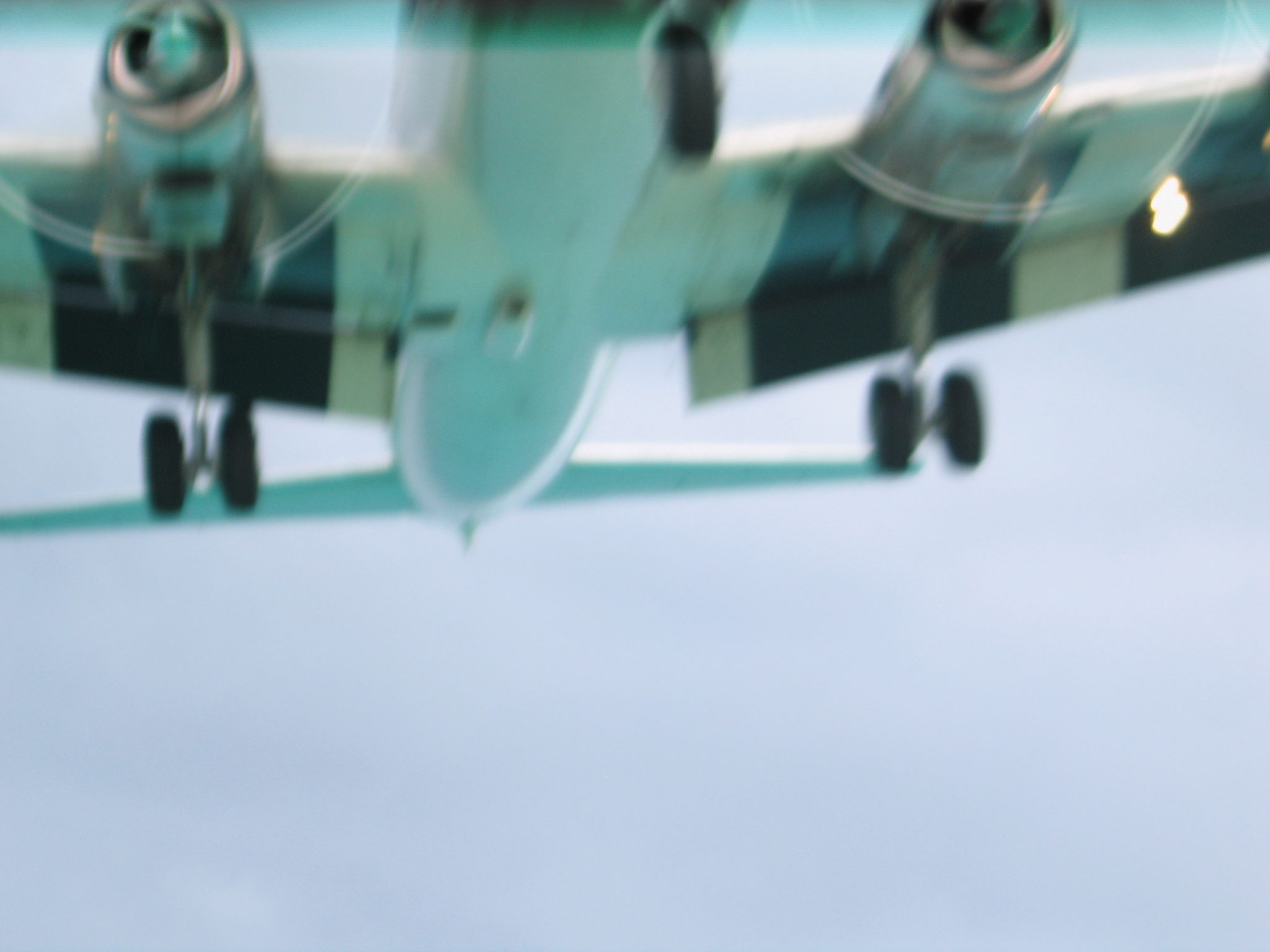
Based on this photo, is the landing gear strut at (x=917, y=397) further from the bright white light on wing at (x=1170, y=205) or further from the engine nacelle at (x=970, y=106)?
the bright white light on wing at (x=1170, y=205)

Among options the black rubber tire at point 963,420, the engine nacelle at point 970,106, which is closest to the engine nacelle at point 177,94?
the engine nacelle at point 970,106

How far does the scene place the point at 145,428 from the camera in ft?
63.8

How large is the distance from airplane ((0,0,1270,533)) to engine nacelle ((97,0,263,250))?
0.02 meters

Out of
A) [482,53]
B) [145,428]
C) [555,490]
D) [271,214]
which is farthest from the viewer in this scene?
[555,490]

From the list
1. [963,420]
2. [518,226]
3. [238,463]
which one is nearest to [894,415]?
[963,420]

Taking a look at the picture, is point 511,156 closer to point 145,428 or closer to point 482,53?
point 482,53

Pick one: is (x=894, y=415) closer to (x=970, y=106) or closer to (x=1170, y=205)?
(x=970, y=106)

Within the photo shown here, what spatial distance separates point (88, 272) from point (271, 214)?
352 cm

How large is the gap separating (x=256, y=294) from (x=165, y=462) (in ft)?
6.19

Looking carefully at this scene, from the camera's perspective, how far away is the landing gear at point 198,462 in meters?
19.3

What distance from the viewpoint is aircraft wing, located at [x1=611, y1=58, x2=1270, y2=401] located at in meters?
19.0

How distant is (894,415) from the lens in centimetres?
1961

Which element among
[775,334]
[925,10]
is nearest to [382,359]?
[775,334]

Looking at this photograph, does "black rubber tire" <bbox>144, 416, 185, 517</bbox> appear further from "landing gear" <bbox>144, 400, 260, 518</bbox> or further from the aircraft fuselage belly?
the aircraft fuselage belly
